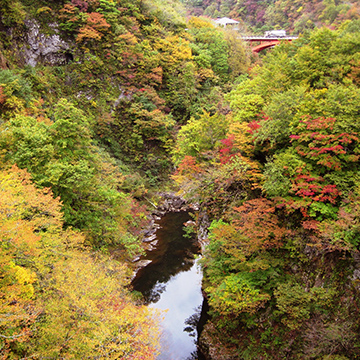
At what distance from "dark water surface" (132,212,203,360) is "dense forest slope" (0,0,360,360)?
1.36 m

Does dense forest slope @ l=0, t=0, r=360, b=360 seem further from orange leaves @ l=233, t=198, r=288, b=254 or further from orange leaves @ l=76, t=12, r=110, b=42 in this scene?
orange leaves @ l=76, t=12, r=110, b=42

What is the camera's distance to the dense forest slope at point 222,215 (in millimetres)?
9320

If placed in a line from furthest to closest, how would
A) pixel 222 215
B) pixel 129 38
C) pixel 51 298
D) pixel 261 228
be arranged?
pixel 129 38 → pixel 222 215 → pixel 261 228 → pixel 51 298

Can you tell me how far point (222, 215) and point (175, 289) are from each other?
728 centimetres

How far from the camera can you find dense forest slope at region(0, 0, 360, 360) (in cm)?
932

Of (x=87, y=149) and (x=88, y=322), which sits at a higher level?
(x=87, y=149)

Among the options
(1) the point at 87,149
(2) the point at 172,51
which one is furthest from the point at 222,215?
(2) the point at 172,51

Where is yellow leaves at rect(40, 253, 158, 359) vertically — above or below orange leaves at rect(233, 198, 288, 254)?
below

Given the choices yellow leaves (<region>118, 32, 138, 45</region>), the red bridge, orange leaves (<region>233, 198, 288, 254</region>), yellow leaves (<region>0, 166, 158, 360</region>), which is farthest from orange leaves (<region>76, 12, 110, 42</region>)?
orange leaves (<region>233, 198, 288, 254</region>)

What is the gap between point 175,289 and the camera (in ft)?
62.3

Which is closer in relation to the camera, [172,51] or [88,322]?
[88,322]

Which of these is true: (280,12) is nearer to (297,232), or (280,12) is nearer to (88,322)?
(297,232)

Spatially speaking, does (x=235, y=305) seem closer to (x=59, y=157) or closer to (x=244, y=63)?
(x=59, y=157)

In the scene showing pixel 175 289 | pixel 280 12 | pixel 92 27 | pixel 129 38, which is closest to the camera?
pixel 175 289
